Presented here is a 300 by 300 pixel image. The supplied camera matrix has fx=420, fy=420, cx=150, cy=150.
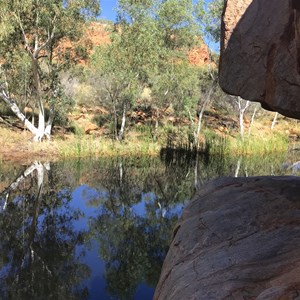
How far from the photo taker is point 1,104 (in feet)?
85.8

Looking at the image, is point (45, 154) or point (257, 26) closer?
point (257, 26)

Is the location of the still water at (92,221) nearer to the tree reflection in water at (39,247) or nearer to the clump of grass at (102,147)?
the tree reflection in water at (39,247)

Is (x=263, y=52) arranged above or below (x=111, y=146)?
above

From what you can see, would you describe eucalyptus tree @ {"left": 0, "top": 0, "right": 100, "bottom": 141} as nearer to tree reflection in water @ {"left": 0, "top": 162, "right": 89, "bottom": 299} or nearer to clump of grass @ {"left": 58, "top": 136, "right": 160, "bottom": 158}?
clump of grass @ {"left": 58, "top": 136, "right": 160, "bottom": 158}

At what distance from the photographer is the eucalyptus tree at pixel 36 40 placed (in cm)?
1794

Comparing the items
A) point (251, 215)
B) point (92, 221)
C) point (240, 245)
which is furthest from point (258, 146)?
point (240, 245)

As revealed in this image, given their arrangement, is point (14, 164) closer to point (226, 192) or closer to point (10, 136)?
point (10, 136)

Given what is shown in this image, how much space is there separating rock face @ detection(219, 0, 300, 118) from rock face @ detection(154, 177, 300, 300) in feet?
3.25

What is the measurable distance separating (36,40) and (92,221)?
37.8 feet

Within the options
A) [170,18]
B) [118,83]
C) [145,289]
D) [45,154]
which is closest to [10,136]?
[45,154]

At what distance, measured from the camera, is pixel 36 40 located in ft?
62.4

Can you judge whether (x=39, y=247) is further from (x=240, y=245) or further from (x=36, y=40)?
(x=36, y=40)

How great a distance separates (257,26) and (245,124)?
2632cm

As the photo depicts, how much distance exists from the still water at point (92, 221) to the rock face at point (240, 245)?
272 cm
